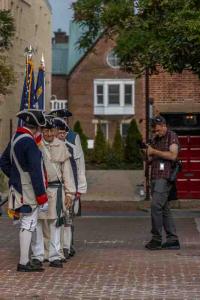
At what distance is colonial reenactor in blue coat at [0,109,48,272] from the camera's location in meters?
9.93

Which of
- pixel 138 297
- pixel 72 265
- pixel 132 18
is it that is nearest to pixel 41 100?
pixel 132 18

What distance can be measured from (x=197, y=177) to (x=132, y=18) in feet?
27.5

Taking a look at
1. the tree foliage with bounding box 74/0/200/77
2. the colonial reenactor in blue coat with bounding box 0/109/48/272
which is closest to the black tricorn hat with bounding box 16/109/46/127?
the colonial reenactor in blue coat with bounding box 0/109/48/272

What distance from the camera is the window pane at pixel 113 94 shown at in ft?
199

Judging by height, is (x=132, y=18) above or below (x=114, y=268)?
above

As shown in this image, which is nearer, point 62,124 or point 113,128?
point 62,124

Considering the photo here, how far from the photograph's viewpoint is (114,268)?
1052 centimetres

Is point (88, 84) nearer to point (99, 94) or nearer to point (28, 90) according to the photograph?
point (99, 94)

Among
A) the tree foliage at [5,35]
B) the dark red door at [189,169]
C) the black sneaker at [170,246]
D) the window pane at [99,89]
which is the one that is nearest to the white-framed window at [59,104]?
the window pane at [99,89]

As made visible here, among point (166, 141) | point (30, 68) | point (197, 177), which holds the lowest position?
point (197, 177)

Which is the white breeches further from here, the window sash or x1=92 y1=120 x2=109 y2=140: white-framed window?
the window sash

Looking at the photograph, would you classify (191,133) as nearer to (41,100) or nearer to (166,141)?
(41,100)

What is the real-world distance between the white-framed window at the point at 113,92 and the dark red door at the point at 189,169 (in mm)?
34503

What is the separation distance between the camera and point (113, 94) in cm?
6100
